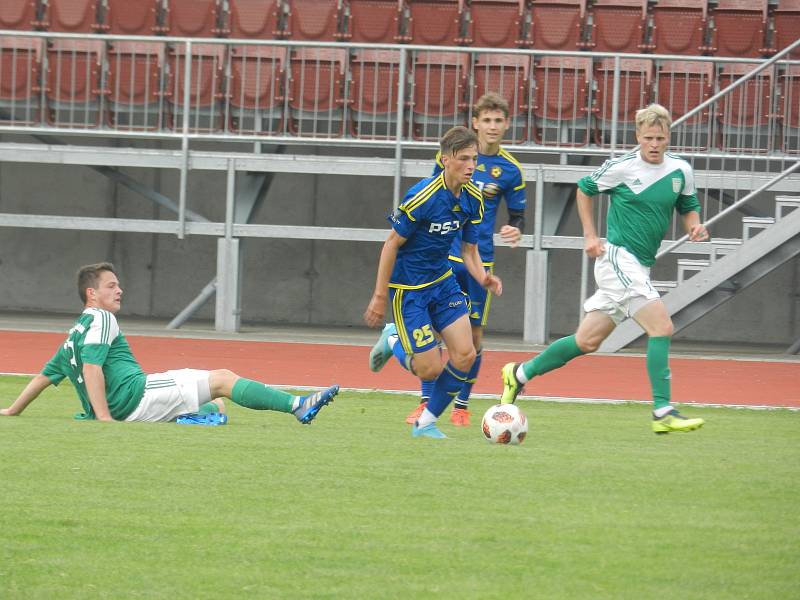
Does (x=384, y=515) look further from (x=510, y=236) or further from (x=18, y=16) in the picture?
(x=18, y=16)

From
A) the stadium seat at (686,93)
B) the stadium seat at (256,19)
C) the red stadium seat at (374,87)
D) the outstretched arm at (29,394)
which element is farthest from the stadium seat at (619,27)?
the outstretched arm at (29,394)

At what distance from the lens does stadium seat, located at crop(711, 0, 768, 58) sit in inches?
693

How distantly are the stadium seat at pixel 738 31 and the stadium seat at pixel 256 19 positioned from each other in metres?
5.97

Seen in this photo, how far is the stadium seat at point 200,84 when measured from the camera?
1703 cm

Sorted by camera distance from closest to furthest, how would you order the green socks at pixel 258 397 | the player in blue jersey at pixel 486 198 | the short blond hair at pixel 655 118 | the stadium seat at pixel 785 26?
the green socks at pixel 258 397 < the short blond hair at pixel 655 118 < the player in blue jersey at pixel 486 198 < the stadium seat at pixel 785 26

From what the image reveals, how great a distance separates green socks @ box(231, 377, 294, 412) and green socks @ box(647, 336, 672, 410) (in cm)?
218

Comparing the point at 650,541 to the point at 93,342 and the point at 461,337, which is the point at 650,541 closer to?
the point at 461,337

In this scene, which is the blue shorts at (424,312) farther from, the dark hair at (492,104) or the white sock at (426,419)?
the dark hair at (492,104)

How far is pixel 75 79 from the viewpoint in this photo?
682 inches

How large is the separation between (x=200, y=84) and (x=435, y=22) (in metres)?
3.44

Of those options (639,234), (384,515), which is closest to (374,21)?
(639,234)

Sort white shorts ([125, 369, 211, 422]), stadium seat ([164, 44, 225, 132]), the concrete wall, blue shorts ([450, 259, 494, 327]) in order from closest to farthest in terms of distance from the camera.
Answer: white shorts ([125, 369, 211, 422])
blue shorts ([450, 259, 494, 327])
stadium seat ([164, 44, 225, 132])
the concrete wall

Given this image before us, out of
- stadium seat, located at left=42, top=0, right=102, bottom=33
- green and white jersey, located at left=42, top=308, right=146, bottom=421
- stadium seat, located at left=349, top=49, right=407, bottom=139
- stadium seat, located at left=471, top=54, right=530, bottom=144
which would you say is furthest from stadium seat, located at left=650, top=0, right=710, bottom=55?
green and white jersey, located at left=42, top=308, right=146, bottom=421

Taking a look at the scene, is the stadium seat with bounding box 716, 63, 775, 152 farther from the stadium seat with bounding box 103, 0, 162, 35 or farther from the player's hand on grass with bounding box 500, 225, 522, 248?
the stadium seat with bounding box 103, 0, 162, 35
